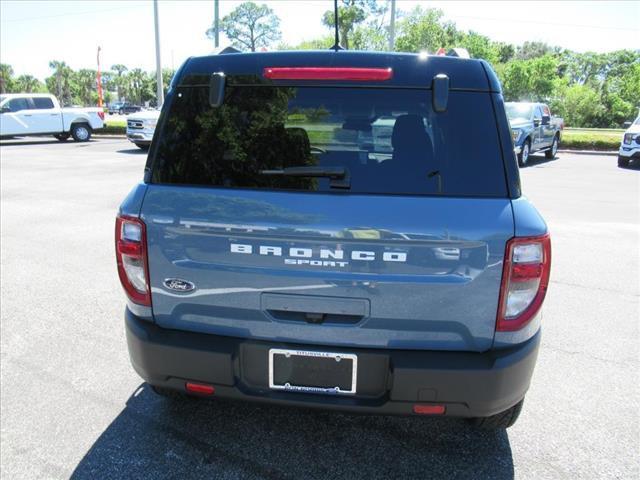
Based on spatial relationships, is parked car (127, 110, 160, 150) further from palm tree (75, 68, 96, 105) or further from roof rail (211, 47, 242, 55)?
palm tree (75, 68, 96, 105)

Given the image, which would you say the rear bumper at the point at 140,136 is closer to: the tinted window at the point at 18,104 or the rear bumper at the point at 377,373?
the tinted window at the point at 18,104

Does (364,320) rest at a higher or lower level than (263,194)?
lower

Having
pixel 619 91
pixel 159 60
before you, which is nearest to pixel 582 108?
pixel 619 91

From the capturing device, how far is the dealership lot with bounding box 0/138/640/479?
248cm

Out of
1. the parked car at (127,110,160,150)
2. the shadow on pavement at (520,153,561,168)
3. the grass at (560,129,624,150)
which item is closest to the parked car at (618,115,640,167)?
the shadow on pavement at (520,153,561,168)

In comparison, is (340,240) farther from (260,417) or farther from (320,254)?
(260,417)

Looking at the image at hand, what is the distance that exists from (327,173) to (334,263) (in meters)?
0.37

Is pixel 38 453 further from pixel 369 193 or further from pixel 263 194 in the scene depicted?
pixel 369 193

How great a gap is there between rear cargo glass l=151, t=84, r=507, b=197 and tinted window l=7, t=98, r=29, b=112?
2218 cm

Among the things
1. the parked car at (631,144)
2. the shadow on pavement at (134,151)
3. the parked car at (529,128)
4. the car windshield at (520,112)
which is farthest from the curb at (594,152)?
the shadow on pavement at (134,151)

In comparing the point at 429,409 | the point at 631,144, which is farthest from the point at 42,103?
the point at 429,409

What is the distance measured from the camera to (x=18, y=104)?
20.5 meters

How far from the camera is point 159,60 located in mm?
24203

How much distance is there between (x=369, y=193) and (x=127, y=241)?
1.10m
